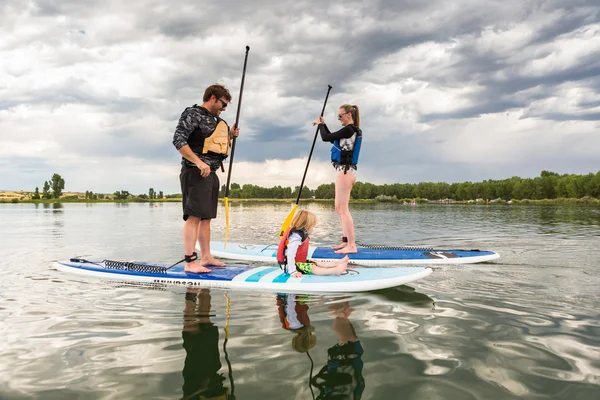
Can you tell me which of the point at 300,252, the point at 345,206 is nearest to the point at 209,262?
the point at 300,252

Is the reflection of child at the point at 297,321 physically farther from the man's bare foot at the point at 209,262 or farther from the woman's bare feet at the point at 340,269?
the man's bare foot at the point at 209,262

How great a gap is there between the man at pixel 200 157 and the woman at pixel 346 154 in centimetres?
276

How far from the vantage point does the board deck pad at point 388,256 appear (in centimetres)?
848

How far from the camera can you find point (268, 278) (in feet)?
20.7

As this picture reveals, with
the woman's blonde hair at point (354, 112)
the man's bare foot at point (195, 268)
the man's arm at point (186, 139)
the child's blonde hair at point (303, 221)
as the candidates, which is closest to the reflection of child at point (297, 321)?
the child's blonde hair at point (303, 221)

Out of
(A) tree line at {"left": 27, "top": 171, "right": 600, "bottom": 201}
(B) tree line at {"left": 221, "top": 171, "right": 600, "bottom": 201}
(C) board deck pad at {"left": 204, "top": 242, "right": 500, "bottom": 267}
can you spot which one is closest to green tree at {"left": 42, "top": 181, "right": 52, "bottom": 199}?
(A) tree line at {"left": 27, "top": 171, "right": 600, "bottom": 201}

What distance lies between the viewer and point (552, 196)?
13612 centimetres

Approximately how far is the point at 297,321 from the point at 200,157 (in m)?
3.71

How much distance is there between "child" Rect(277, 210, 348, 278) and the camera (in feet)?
21.2

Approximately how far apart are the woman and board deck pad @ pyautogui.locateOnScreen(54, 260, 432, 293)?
8.21 ft

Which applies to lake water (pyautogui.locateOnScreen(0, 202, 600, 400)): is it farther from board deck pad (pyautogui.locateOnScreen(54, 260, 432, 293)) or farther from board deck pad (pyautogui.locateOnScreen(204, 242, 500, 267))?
board deck pad (pyautogui.locateOnScreen(204, 242, 500, 267))

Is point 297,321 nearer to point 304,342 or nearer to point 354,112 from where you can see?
point 304,342

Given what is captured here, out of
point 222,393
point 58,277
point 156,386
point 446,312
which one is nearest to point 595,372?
point 446,312

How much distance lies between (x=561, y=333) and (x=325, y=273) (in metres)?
3.36
